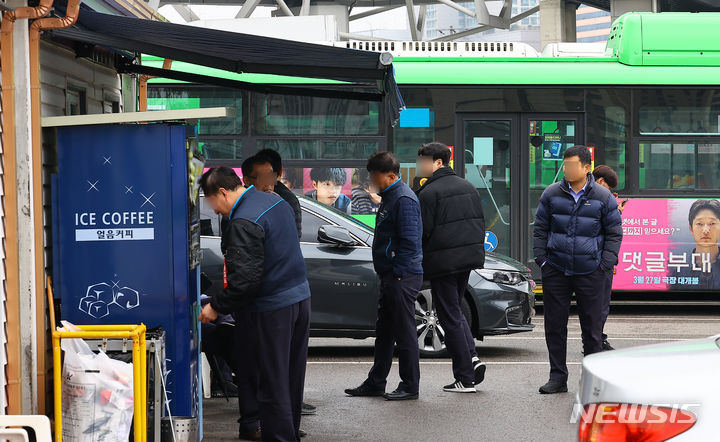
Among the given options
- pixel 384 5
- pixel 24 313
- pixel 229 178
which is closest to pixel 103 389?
pixel 24 313

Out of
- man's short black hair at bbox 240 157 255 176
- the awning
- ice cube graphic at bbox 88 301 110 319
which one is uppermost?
the awning

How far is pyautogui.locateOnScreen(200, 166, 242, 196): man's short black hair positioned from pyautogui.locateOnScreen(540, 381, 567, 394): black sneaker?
341 centimetres

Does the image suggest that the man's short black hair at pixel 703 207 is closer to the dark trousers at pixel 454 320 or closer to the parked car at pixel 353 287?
the parked car at pixel 353 287

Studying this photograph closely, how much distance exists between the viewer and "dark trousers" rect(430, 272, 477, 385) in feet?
27.6

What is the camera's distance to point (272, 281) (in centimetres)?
612

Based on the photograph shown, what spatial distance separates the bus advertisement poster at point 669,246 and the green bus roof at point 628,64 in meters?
1.61

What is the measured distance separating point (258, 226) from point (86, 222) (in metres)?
0.91

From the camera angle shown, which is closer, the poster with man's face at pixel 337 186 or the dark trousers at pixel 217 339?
the dark trousers at pixel 217 339

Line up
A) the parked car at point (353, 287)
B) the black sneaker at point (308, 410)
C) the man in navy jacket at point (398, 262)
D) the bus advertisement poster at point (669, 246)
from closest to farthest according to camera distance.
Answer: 1. the black sneaker at point (308, 410)
2. the man in navy jacket at point (398, 262)
3. the parked car at point (353, 287)
4. the bus advertisement poster at point (669, 246)

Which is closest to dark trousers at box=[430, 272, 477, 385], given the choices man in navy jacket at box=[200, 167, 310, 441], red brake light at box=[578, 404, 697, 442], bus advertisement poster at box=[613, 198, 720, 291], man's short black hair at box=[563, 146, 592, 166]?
man's short black hair at box=[563, 146, 592, 166]

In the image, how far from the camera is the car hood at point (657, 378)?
317 cm

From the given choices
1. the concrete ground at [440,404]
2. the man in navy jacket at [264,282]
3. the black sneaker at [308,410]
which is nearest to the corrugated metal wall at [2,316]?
the man in navy jacket at [264,282]

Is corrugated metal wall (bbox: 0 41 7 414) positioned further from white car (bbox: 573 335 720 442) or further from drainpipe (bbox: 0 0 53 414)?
white car (bbox: 573 335 720 442)

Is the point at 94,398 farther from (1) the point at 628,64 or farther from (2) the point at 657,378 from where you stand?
(1) the point at 628,64
